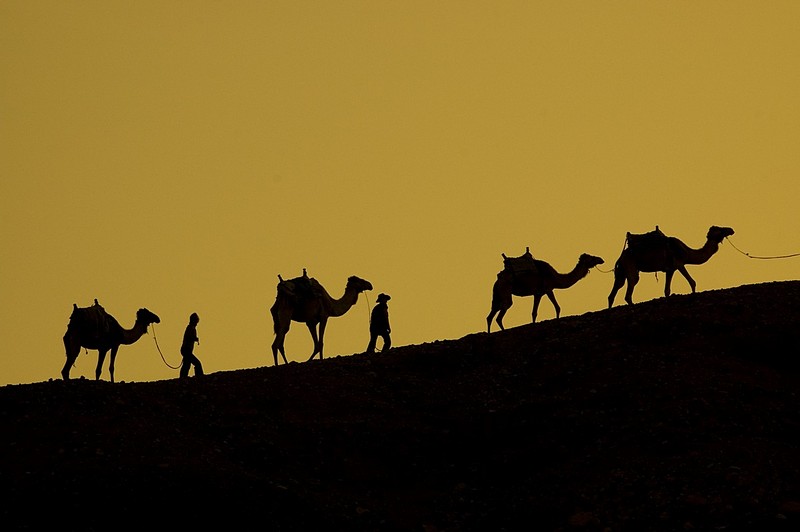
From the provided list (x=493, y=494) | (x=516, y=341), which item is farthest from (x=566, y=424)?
(x=516, y=341)

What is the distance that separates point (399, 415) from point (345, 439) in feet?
5.27

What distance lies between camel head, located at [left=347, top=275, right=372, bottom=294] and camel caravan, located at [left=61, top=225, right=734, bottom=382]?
25 millimetres

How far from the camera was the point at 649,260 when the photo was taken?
116ft

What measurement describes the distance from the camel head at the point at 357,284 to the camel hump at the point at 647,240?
6.87 metres

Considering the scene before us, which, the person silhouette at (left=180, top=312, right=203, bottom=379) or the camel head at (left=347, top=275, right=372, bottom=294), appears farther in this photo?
the camel head at (left=347, top=275, right=372, bottom=294)

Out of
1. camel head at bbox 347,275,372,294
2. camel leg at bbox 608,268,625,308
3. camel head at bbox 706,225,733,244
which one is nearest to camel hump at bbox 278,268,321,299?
camel head at bbox 347,275,372,294

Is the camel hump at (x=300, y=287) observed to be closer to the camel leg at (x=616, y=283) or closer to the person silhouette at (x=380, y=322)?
the person silhouette at (x=380, y=322)

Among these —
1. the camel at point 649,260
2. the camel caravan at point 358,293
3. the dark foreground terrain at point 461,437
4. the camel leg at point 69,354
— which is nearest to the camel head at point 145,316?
the camel caravan at point 358,293

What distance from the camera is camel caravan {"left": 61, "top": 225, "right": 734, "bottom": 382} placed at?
3359 centimetres

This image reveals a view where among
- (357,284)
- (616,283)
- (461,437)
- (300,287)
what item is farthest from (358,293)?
(461,437)

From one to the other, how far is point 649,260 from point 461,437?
Answer: 1060 cm

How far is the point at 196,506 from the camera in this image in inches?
890

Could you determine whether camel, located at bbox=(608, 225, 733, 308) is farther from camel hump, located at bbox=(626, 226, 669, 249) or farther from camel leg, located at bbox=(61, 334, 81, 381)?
camel leg, located at bbox=(61, 334, 81, 381)

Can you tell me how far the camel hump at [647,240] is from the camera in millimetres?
35375
